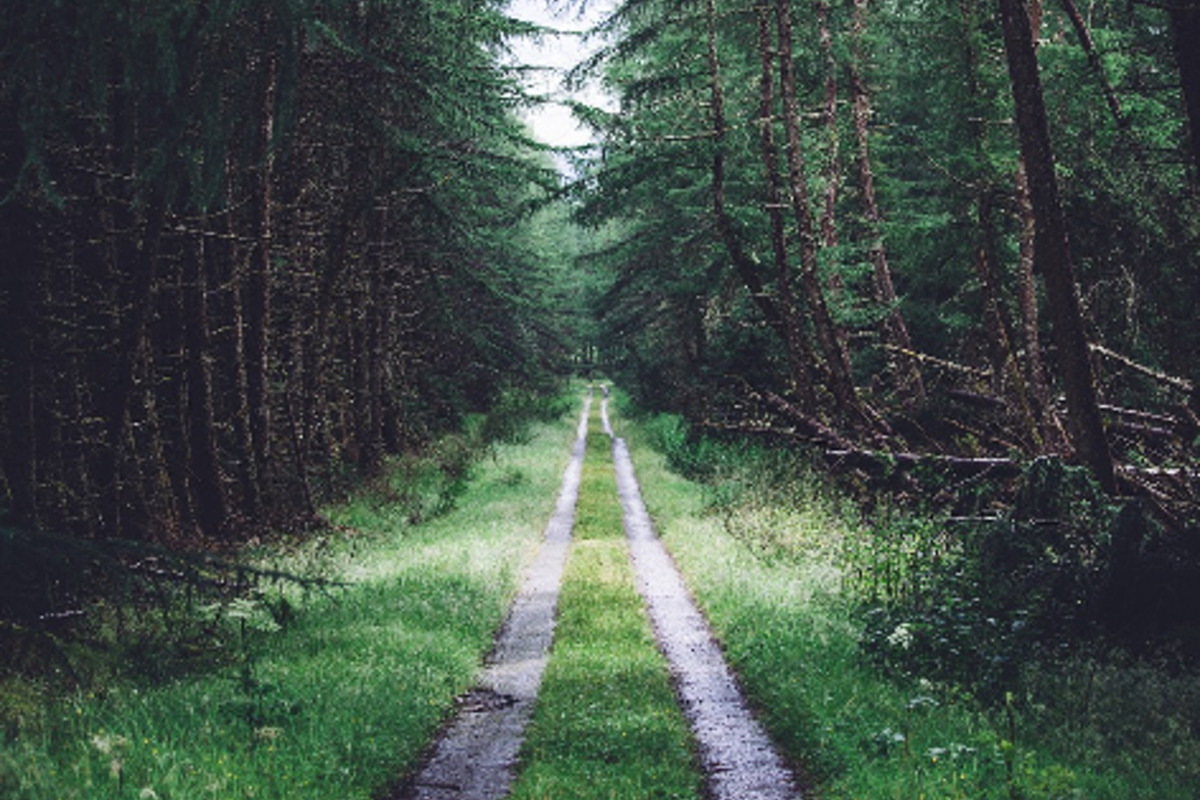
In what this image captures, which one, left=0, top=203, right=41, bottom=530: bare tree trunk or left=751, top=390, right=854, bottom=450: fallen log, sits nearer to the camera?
left=0, top=203, right=41, bottom=530: bare tree trunk

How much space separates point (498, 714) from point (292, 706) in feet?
6.14

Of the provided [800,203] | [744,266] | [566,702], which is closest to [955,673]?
[566,702]

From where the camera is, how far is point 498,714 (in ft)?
28.1

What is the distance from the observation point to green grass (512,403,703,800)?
22.2 ft

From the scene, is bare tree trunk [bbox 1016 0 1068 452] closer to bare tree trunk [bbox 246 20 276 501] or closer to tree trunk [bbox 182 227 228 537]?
bare tree trunk [bbox 246 20 276 501]

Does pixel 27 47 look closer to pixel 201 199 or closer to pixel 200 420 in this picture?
pixel 201 199

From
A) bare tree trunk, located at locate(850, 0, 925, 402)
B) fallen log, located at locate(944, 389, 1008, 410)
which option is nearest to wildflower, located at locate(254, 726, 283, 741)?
fallen log, located at locate(944, 389, 1008, 410)

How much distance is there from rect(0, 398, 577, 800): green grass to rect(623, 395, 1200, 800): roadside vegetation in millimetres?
2951

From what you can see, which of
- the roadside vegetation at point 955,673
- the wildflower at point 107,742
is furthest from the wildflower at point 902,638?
the wildflower at point 107,742

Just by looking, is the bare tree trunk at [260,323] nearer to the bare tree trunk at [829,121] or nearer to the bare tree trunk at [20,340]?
the bare tree trunk at [20,340]

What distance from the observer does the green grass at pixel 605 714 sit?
677 cm

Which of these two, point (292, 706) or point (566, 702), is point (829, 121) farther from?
point (292, 706)

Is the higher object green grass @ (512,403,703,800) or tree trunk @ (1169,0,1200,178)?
tree trunk @ (1169,0,1200,178)

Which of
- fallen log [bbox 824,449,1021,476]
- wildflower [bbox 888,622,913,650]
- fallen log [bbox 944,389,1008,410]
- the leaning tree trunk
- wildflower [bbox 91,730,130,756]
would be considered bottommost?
wildflower [bbox 888,622,913,650]
